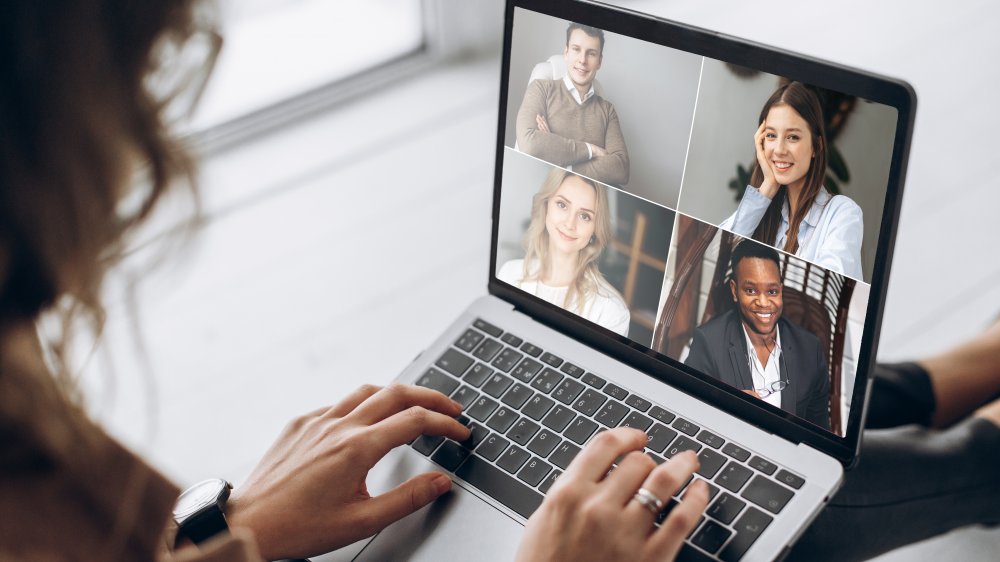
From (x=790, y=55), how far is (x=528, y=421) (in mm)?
349

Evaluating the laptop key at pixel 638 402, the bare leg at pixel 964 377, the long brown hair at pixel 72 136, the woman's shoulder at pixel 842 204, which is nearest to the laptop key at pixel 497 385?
the laptop key at pixel 638 402

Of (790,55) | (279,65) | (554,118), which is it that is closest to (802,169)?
(790,55)

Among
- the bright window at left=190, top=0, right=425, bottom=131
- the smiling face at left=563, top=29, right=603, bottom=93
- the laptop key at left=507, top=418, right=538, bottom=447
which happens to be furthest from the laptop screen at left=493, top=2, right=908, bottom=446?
the bright window at left=190, top=0, right=425, bottom=131

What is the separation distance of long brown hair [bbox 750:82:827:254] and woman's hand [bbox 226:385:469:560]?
29cm

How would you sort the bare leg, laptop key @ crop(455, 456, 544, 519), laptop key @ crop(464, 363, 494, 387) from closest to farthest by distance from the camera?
laptop key @ crop(455, 456, 544, 519) → laptop key @ crop(464, 363, 494, 387) → the bare leg

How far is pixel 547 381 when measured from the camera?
75 centimetres

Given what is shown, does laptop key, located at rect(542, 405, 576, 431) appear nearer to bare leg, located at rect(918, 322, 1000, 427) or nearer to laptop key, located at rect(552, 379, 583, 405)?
laptop key, located at rect(552, 379, 583, 405)

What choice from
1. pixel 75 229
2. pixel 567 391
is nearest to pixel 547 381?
pixel 567 391

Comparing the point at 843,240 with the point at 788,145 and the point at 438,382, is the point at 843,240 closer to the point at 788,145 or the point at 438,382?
the point at 788,145

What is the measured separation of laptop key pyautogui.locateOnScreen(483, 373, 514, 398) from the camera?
75 centimetres

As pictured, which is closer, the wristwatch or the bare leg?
the wristwatch

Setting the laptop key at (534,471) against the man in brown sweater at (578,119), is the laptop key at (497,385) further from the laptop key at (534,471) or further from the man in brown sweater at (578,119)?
the man in brown sweater at (578,119)

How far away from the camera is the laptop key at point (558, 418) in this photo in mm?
713

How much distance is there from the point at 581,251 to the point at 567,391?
0.12 meters
